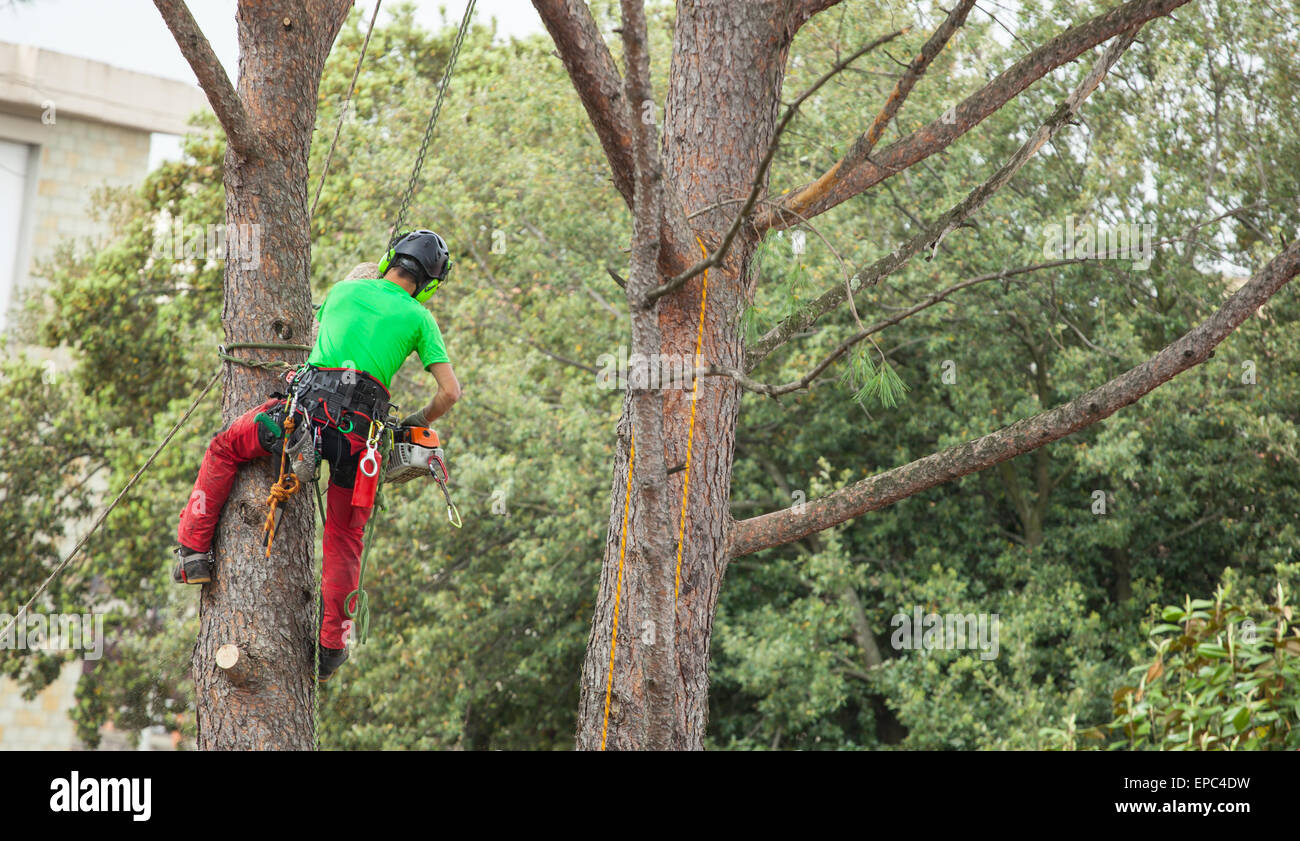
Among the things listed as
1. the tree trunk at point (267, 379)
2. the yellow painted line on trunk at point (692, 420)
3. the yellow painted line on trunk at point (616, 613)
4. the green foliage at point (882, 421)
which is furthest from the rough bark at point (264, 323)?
the green foliage at point (882, 421)

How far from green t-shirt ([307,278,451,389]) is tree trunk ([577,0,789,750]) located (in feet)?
2.75

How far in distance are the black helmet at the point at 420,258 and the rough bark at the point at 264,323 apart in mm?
313

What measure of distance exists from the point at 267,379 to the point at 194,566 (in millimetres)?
608

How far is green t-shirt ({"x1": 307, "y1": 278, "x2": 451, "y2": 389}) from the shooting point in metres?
3.60

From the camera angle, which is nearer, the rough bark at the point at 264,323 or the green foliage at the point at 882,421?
the rough bark at the point at 264,323

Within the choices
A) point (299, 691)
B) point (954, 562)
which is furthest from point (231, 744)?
point (954, 562)

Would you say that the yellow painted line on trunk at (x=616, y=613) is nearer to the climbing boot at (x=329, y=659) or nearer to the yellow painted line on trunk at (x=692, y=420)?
the yellow painted line on trunk at (x=692, y=420)

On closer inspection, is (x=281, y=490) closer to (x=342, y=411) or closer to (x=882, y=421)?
(x=342, y=411)

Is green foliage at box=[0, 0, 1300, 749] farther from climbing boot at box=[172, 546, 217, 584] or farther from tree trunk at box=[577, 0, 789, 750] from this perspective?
climbing boot at box=[172, 546, 217, 584]

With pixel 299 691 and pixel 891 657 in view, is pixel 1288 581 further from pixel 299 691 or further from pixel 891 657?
pixel 299 691

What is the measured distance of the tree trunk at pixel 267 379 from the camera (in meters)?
3.19

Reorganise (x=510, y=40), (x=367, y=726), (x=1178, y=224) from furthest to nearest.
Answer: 1. (x=510, y=40)
2. (x=367, y=726)
3. (x=1178, y=224)
